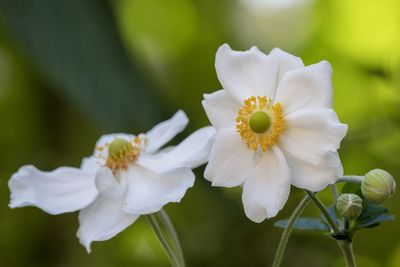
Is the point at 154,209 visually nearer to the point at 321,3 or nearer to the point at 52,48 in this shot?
the point at 52,48

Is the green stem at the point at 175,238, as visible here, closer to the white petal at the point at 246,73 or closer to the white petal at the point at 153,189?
the white petal at the point at 153,189

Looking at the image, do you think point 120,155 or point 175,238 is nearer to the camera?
point 175,238

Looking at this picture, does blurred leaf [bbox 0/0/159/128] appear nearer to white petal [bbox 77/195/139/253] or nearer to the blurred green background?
the blurred green background

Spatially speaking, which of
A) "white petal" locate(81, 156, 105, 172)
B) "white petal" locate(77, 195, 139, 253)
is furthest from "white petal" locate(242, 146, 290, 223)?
"white petal" locate(81, 156, 105, 172)

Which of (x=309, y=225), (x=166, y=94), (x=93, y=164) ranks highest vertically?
(x=93, y=164)

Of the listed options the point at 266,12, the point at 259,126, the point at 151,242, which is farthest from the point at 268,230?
the point at 266,12

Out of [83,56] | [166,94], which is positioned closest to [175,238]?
[83,56]

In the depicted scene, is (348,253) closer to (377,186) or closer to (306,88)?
(377,186)
